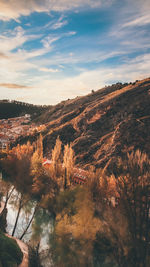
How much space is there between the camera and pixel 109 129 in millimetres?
41781

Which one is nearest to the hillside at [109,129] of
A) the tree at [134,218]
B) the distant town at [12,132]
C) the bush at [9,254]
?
the distant town at [12,132]

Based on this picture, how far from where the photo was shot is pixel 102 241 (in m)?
12.3

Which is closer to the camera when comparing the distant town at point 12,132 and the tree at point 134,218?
the tree at point 134,218

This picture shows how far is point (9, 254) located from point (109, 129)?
36.2 meters

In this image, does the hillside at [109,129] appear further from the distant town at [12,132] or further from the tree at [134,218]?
the tree at [134,218]

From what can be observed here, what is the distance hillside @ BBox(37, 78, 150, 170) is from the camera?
3419cm

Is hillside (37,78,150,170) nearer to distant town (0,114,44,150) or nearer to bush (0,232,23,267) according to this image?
distant town (0,114,44,150)

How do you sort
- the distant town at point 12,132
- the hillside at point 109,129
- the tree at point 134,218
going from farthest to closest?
the distant town at point 12,132 < the hillside at point 109,129 < the tree at point 134,218

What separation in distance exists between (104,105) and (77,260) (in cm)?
4317

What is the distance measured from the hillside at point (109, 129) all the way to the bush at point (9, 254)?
24.7m

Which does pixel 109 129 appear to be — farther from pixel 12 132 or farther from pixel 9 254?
pixel 12 132

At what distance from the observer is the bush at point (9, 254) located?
25.9 feet

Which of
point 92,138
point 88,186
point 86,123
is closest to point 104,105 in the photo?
point 86,123

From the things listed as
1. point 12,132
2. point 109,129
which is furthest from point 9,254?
point 12,132
